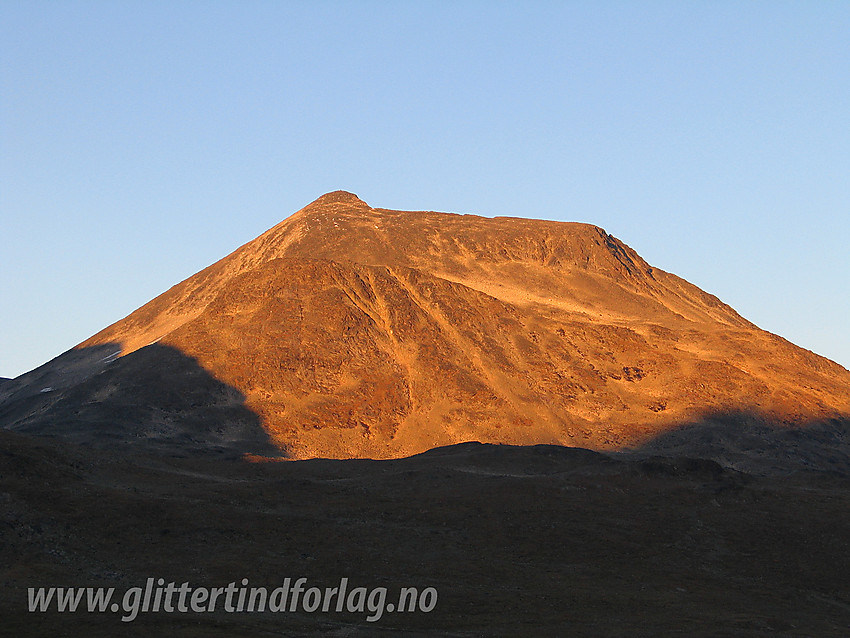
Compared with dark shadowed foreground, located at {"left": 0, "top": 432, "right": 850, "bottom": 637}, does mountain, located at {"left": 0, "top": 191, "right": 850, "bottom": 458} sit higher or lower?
higher

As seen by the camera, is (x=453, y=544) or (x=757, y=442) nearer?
(x=453, y=544)

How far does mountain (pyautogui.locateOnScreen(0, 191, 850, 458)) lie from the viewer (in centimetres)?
11206

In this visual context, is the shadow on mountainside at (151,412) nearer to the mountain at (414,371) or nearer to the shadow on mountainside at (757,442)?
the mountain at (414,371)

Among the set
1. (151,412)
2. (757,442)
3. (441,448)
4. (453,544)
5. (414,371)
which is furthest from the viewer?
(414,371)

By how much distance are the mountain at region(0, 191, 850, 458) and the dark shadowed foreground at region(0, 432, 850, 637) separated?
140 feet

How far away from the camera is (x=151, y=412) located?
109812 millimetres

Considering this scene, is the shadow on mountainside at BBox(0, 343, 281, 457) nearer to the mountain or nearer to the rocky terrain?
the mountain

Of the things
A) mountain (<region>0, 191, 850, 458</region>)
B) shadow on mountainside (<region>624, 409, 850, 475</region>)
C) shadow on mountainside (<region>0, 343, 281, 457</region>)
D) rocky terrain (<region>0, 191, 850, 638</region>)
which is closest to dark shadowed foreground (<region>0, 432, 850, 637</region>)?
rocky terrain (<region>0, 191, 850, 638</region>)

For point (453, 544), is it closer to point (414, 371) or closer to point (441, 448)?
point (441, 448)

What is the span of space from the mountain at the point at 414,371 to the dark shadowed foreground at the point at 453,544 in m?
42.8

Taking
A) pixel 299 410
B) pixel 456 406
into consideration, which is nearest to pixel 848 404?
pixel 456 406

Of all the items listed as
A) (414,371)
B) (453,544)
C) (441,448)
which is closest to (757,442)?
(414,371)

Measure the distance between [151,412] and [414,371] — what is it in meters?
35.1

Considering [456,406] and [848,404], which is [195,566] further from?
[848,404]
